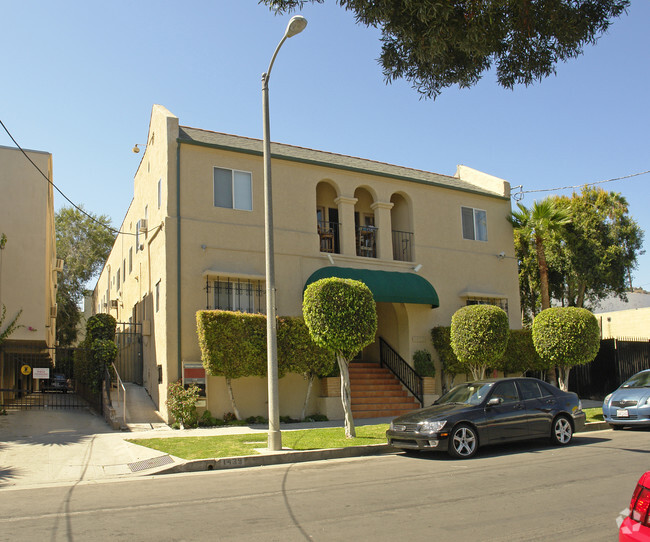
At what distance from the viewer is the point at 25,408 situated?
17.9 meters

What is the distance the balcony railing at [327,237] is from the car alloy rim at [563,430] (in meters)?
10.4

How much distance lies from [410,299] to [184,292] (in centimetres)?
711

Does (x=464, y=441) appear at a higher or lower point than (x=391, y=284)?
lower

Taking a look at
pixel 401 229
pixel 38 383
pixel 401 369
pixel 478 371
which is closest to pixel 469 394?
pixel 478 371

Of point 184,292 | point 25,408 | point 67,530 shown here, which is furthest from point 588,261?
point 67,530

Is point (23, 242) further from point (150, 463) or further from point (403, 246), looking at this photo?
point (403, 246)

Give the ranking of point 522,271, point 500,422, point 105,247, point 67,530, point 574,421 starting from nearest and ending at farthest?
point 67,530, point 500,422, point 574,421, point 522,271, point 105,247

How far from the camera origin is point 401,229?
2216cm

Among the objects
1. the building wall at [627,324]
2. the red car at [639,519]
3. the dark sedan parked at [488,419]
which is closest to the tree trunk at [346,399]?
the dark sedan parked at [488,419]

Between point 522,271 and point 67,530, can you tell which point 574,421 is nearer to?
point 67,530

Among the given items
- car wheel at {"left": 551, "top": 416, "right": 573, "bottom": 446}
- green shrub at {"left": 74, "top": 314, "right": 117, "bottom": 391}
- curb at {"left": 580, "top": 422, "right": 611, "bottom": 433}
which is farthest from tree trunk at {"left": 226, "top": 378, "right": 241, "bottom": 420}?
curb at {"left": 580, "top": 422, "right": 611, "bottom": 433}

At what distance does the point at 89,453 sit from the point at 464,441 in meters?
7.12

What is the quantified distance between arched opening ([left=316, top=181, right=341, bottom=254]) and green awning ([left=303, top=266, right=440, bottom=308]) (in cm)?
196

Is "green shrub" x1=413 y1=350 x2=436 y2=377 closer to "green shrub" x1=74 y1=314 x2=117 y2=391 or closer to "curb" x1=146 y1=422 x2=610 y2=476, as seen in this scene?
"curb" x1=146 y1=422 x2=610 y2=476
